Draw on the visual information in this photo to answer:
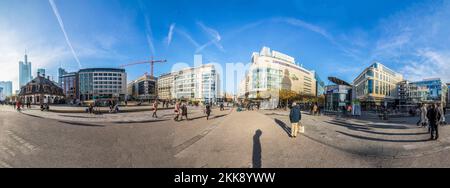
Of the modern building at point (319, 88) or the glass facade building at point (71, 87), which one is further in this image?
the modern building at point (319, 88)

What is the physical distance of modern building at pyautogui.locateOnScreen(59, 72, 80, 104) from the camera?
286 centimetres

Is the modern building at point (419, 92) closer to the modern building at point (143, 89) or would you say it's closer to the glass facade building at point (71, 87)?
the modern building at point (143, 89)

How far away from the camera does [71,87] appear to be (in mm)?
2912

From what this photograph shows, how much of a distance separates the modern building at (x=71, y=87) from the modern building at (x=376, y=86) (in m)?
7.79

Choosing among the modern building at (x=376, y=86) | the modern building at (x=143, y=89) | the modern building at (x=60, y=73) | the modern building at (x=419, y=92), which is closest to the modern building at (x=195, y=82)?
the modern building at (x=143, y=89)

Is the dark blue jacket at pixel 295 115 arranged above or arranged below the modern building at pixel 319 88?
below

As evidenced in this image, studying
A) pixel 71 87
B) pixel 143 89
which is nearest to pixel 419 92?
pixel 143 89

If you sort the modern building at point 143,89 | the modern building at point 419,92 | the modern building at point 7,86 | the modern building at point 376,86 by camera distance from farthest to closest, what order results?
1. the modern building at point 419,92
2. the modern building at point 376,86
3. the modern building at point 143,89
4. the modern building at point 7,86

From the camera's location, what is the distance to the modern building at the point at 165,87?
3812 millimetres

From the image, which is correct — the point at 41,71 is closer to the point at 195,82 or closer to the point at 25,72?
the point at 25,72

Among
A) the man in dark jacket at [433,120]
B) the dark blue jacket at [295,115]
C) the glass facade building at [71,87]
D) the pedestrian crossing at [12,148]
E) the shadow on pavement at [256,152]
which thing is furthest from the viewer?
the dark blue jacket at [295,115]

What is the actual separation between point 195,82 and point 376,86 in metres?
7.86
